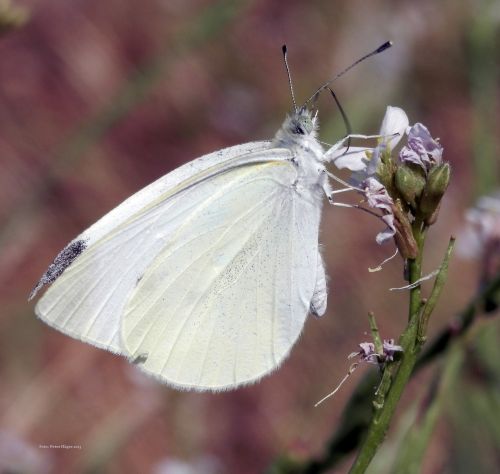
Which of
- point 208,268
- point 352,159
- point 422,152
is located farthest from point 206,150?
point 422,152

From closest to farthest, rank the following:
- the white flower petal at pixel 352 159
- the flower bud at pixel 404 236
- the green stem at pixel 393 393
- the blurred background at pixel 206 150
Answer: the green stem at pixel 393 393
the flower bud at pixel 404 236
the white flower petal at pixel 352 159
the blurred background at pixel 206 150

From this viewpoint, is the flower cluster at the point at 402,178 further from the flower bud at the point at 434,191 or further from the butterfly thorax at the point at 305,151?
the butterfly thorax at the point at 305,151

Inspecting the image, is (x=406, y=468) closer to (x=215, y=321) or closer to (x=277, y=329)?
(x=277, y=329)

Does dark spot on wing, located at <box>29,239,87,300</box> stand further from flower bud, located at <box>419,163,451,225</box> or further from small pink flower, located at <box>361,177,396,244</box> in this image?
flower bud, located at <box>419,163,451,225</box>

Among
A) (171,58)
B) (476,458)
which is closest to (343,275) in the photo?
(171,58)

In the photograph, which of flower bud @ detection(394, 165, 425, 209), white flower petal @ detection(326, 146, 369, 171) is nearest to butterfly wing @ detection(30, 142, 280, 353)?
white flower petal @ detection(326, 146, 369, 171)

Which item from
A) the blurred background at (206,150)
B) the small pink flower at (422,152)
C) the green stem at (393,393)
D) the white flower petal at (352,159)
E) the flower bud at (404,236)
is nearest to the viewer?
the green stem at (393,393)

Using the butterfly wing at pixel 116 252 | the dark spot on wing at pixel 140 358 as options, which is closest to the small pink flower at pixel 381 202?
the butterfly wing at pixel 116 252
